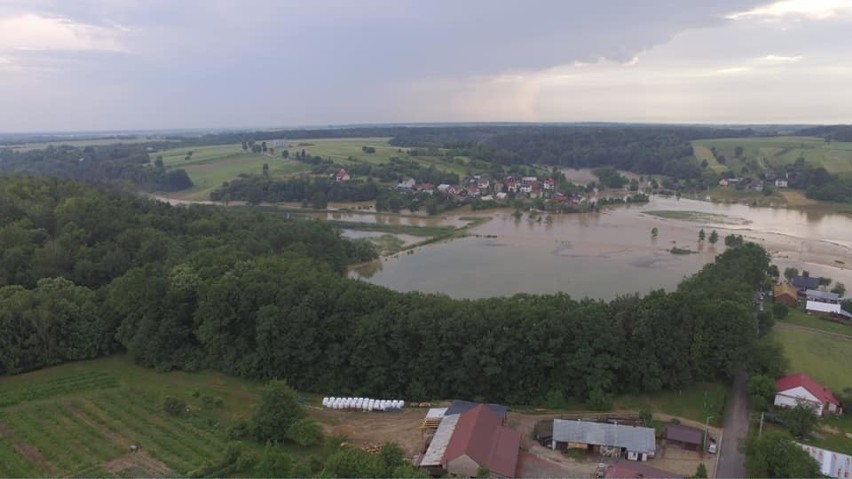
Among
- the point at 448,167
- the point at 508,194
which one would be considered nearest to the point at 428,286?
the point at 508,194

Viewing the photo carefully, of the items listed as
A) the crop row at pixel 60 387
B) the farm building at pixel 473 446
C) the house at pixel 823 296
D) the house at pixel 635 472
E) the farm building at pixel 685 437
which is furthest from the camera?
the house at pixel 823 296

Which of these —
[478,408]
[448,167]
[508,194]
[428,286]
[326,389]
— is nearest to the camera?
[478,408]

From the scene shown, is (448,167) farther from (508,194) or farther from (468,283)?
(468,283)

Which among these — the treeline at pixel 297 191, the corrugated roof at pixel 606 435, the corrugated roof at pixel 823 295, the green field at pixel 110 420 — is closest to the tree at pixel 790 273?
the corrugated roof at pixel 823 295

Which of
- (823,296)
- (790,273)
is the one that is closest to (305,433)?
(823,296)

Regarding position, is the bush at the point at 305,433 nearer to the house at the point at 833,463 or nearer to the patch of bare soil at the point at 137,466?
the patch of bare soil at the point at 137,466

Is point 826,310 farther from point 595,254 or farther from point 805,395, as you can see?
point 595,254
